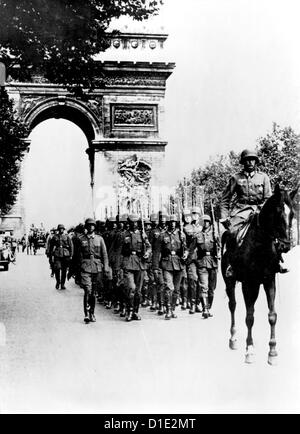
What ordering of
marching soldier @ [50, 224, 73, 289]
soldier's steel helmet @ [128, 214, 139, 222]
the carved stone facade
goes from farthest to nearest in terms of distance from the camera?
the carved stone facade → marching soldier @ [50, 224, 73, 289] → soldier's steel helmet @ [128, 214, 139, 222]

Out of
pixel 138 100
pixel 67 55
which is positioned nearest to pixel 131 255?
pixel 67 55

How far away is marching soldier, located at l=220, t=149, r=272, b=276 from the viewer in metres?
8.46

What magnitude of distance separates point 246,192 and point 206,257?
3.94 meters

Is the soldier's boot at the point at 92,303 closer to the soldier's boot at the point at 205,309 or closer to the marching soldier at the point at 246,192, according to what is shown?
the soldier's boot at the point at 205,309

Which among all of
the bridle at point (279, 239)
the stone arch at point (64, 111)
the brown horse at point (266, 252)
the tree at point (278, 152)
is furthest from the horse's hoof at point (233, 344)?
the stone arch at point (64, 111)

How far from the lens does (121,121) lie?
1457 inches

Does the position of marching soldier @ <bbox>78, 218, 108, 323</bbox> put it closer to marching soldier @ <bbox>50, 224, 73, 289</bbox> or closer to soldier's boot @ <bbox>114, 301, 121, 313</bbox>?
soldier's boot @ <bbox>114, 301, 121, 313</bbox>

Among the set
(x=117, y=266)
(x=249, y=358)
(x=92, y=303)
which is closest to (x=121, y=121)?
Result: (x=117, y=266)

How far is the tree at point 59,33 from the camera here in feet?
35.0

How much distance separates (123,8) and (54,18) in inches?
65.7

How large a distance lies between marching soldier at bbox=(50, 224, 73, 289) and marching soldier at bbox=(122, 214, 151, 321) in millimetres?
6179

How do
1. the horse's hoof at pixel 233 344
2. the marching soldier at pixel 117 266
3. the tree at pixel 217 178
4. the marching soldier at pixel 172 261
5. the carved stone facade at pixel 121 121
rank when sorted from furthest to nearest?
1. the tree at pixel 217 178
2. the carved stone facade at pixel 121 121
3. the marching soldier at pixel 117 266
4. the marching soldier at pixel 172 261
5. the horse's hoof at pixel 233 344

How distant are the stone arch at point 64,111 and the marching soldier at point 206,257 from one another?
82.2 feet

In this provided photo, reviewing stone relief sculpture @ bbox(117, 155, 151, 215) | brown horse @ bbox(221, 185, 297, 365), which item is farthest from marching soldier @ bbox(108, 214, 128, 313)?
stone relief sculpture @ bbox(117, 155, 151, 215)
